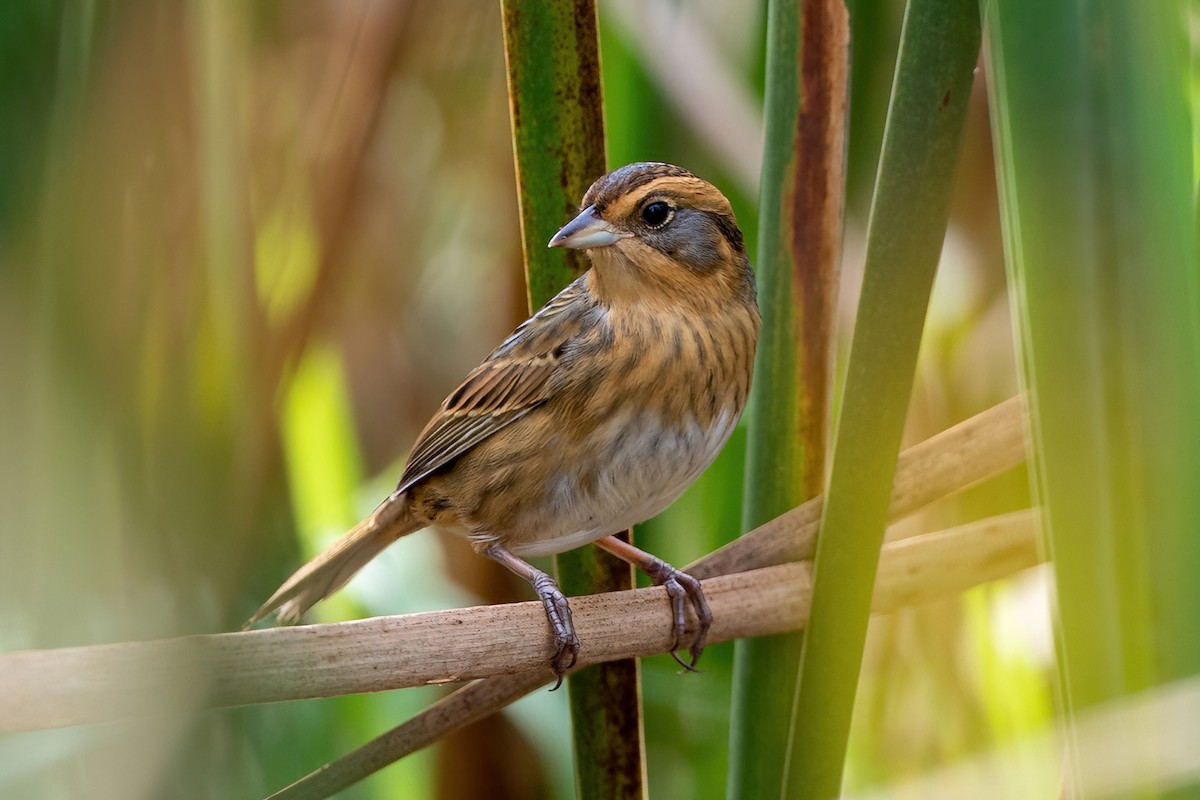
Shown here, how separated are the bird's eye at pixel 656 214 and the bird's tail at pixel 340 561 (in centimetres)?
68

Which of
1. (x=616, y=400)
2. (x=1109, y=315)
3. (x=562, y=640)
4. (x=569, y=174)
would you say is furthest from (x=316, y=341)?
(x=1109, y=315)

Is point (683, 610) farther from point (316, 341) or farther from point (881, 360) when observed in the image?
point (316, 341)

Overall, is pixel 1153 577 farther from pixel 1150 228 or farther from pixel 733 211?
pixel 733 211

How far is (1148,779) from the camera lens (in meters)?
0.72

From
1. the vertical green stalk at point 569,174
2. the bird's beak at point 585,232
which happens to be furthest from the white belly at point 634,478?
the bird's beak at point 585,232

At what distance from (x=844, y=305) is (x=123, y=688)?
5.49 feet

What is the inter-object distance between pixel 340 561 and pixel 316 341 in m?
0.54

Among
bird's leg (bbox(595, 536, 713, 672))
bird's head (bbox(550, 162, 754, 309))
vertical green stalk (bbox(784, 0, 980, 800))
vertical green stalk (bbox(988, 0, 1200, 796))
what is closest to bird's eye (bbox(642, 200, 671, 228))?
bird's head (bbox(550, 162, 754, 309))

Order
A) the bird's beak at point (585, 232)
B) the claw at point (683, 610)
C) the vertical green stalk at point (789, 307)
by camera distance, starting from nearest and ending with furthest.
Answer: the vertical green stalk at point (789, 307) < the bird's beak at point (585, 232) < the claw at point (683, 610)

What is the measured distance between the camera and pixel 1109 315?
767mm

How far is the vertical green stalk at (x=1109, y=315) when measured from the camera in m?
0.74

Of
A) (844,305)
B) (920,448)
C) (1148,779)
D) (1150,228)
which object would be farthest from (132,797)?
(844,305)

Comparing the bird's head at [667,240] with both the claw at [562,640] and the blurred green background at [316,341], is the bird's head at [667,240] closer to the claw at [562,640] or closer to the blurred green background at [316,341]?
the blurred green background at [316,341]

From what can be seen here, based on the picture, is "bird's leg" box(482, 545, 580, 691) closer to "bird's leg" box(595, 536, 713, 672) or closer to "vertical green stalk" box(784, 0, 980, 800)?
"bird's leg" box(595, 536, 713, 672)
